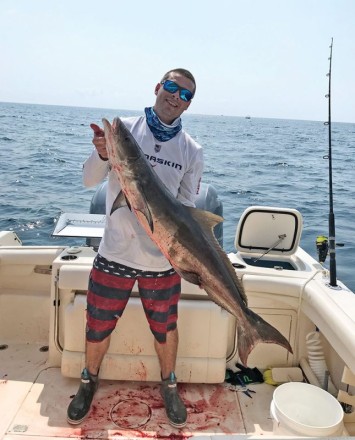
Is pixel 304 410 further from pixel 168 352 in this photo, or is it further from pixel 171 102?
→ pixel 171 102

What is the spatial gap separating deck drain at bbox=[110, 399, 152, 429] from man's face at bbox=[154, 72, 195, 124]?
2.25 metres

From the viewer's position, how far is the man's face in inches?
120

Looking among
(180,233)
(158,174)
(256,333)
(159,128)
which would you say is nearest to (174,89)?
(159,128)

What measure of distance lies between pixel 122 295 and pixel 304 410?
61.7 inches

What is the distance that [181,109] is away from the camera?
3.12 metres

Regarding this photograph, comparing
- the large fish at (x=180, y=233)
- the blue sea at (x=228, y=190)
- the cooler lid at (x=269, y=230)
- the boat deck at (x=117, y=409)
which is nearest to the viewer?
the large fish at (x=180, y=233)

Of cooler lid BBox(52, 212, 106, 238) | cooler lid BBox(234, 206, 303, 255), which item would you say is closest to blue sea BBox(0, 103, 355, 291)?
cooler lid BBox(234, 206, 303, 255)

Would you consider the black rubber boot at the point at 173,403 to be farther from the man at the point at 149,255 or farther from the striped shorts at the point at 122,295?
the striped shorts at the point at 122,295

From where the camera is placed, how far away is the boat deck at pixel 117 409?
3.26m

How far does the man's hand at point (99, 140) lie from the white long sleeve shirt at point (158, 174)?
0.87 feet

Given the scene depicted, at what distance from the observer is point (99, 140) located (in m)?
2.73

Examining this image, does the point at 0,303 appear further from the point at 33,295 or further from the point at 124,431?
the point at 124,431

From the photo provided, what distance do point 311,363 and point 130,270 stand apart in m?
1.85

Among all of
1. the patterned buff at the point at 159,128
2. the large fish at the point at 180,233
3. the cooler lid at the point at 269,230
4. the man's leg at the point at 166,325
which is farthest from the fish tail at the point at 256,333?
the cooler lid at the point at 269,230
